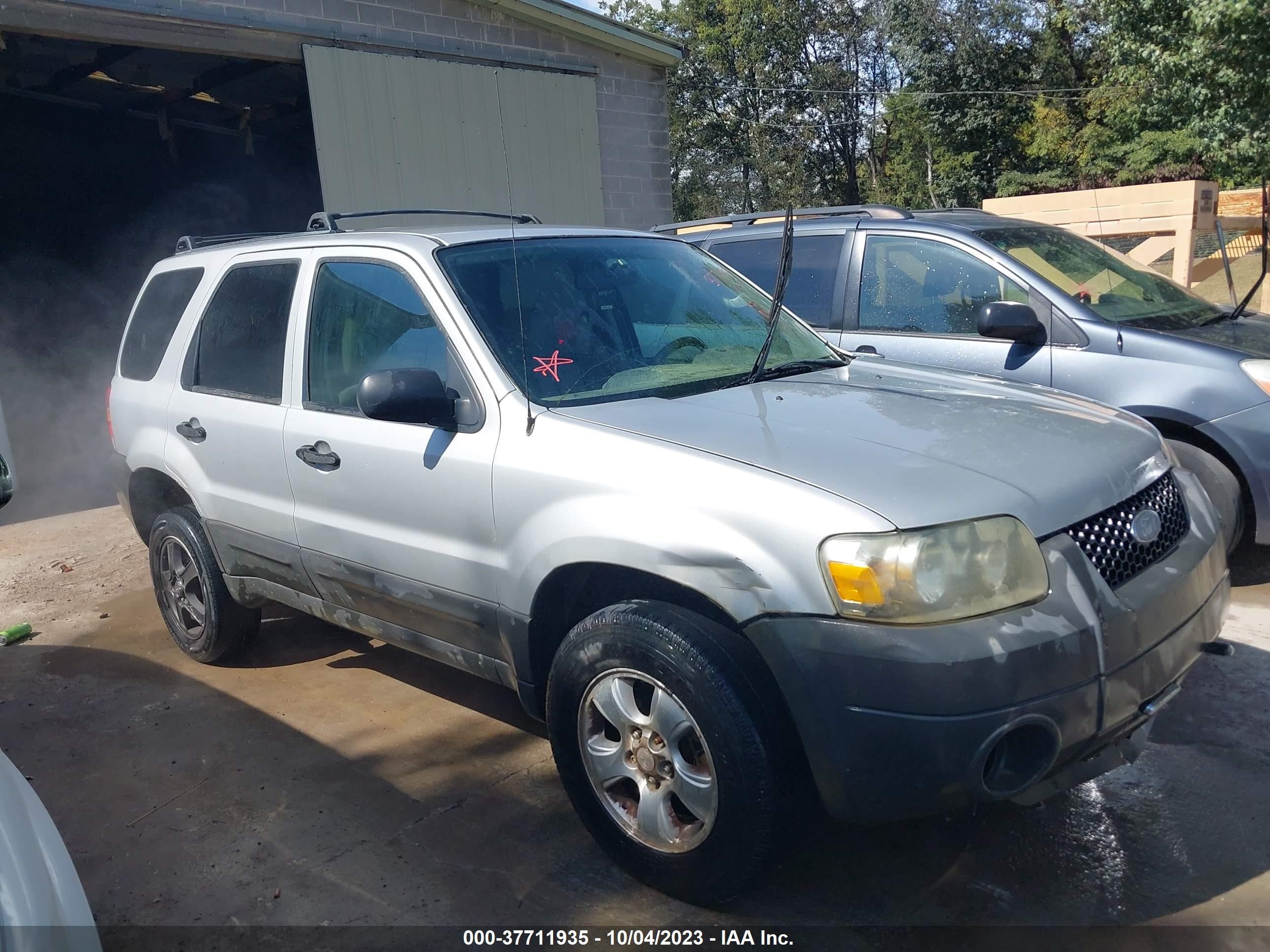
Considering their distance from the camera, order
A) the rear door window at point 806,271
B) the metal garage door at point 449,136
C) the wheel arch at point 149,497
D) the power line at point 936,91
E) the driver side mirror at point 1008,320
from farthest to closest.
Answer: the power line at point 936,91, the metal garage door at point 449,136, the rear door window at point 806,271, the driver side mirror at point 1008,320, the wheel arch at point 149,497

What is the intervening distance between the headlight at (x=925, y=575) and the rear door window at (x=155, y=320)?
11.8ft

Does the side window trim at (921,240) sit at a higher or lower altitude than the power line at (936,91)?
lower

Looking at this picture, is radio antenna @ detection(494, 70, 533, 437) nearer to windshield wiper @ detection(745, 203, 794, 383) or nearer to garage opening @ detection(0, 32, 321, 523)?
windshield wiper @ detection(745, 203, 794, 383)

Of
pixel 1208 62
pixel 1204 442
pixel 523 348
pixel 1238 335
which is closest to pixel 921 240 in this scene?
pixel 1238 335

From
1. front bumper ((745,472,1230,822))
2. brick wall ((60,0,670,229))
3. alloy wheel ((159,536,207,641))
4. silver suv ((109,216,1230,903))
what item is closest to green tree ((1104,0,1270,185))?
brick wall ((60,0,670,229))

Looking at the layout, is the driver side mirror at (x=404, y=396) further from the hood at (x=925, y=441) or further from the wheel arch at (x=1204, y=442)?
the wheel arch at (x=1204, y=442)

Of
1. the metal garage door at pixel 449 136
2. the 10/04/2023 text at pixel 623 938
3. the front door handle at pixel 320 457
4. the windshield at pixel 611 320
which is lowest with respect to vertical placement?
the 10/04/2023 text at pixel 623 938

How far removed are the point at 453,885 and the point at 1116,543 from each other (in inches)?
82.7

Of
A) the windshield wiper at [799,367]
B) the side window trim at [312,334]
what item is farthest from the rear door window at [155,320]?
the windshield wiper at [799,367]

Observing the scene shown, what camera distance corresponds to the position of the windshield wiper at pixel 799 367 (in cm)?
363

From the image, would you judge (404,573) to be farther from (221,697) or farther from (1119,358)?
(1119,358)

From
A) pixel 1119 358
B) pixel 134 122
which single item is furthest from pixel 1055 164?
pixel 1119 358

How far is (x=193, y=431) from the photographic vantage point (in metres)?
4.57

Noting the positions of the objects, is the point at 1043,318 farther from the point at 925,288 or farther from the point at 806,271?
the point at 806,271
